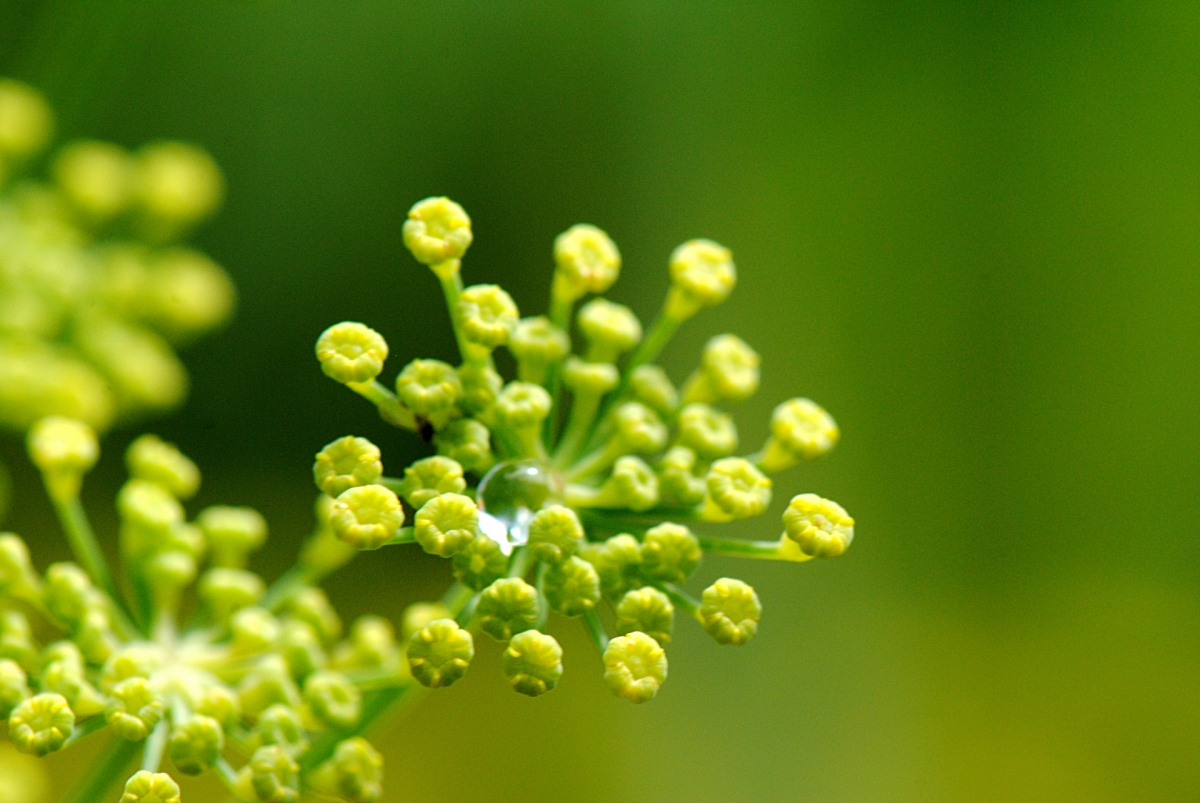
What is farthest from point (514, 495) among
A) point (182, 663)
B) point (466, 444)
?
point (182, 663)

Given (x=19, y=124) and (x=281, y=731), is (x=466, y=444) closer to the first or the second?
(x=281, y=731)

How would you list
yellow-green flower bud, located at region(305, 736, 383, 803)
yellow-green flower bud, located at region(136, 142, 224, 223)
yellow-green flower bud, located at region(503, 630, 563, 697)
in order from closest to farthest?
yellow-green flower bud, located at region(503, 630, 563, 697), yellow-green flower bud, located at region(305, 736, 383, 803), yellow-green flower bud, located at region(136, 142, 224, 223)

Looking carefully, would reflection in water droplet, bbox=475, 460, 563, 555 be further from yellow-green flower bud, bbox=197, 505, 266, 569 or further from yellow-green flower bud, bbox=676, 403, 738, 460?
yellow-green flower bud, bbox=197, 505, 266, 569

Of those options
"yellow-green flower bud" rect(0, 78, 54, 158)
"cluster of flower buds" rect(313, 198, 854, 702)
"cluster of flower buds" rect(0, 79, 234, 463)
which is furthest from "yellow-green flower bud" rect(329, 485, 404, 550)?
"yellow-green flower bud" rect(0, 78, 54, 158)

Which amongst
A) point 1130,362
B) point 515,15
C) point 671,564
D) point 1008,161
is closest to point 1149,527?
point 1130,362

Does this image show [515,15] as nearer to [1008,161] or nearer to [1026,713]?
[1008,161]
